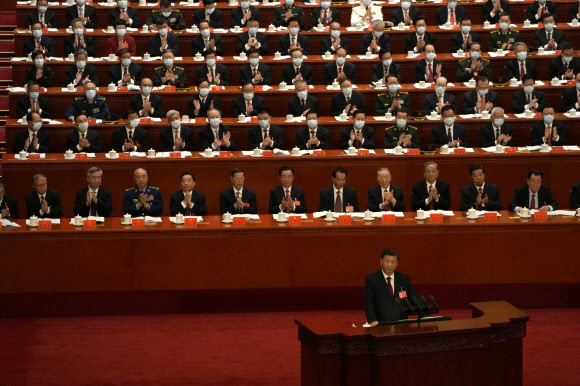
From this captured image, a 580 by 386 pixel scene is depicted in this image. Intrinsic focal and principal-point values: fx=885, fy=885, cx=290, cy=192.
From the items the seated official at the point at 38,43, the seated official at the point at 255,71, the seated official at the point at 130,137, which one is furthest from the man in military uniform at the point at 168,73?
the seated official at the point at 38,43

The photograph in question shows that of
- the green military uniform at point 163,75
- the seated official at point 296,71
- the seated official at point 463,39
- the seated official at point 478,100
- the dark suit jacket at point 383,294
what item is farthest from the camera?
the seated official at point 463,39

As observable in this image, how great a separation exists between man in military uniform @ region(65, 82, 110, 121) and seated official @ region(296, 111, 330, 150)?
115 inches

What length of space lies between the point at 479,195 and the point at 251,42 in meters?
5.46

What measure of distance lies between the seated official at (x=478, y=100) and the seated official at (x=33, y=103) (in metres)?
6.31

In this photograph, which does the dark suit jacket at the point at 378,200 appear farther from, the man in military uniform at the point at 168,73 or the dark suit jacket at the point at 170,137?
the man in military uniform at the point at 168,73

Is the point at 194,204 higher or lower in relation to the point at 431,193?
lower

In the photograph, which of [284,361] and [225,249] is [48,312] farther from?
[284,361]

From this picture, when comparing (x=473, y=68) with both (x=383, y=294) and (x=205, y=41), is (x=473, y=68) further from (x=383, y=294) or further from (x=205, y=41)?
(x=383, y=294)

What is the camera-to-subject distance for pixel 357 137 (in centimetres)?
1264

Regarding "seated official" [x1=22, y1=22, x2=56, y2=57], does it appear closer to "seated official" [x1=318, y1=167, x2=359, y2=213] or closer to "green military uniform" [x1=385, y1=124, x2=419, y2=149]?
"green military uniform" [x1=385, y1=124, x2=419, y2=149]

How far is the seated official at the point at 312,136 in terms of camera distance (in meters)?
12.5

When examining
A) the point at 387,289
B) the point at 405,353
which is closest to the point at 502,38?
the point at 387,289

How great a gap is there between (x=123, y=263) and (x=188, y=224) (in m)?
0.81

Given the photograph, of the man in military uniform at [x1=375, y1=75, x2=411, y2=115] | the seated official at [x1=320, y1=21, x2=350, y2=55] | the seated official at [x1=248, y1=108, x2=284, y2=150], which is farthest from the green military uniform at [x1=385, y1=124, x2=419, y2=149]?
the seated official at [x1=320, y1=21, x2=350, y2=55]
